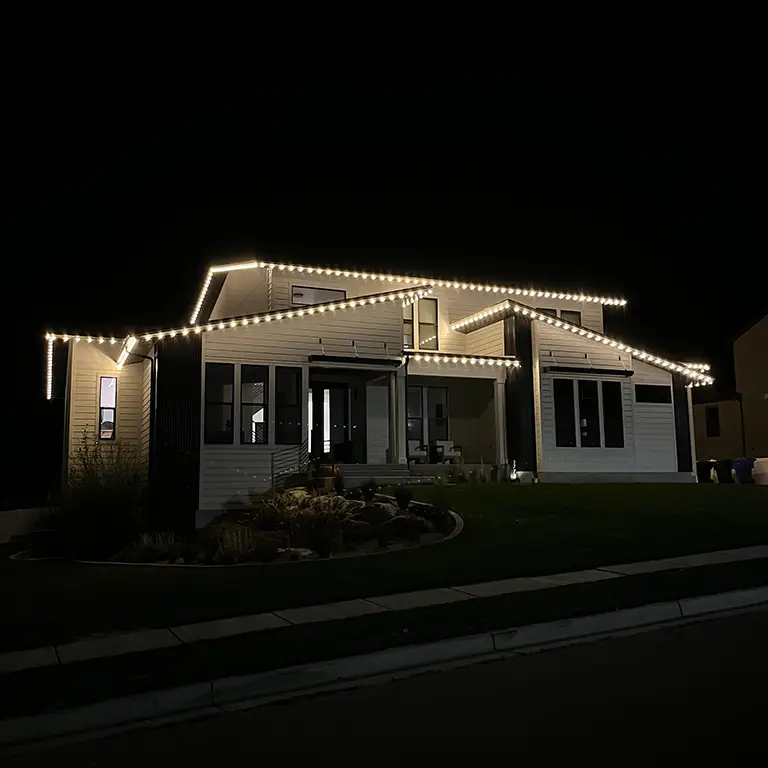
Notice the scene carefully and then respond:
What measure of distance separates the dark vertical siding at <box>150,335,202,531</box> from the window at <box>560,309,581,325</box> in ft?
43.9

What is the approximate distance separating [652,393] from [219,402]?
43.2 ft

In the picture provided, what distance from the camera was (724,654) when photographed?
22.4 feet

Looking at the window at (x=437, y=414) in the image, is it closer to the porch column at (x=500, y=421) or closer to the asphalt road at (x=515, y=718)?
the porch column at (x=500, y=421)

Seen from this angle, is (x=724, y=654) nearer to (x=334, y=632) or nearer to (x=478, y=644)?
(x=478, y=644)

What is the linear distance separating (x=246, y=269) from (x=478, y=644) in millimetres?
17080

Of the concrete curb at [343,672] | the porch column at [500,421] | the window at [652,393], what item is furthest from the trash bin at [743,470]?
the concrete curb at [343,672]

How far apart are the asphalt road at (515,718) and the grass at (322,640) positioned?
65cm

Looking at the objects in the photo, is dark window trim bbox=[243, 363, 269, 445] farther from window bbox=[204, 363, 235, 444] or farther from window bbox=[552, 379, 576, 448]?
window bbox=[552, 379, 576, 448]

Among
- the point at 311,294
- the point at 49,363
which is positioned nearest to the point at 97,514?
the point at 49,363

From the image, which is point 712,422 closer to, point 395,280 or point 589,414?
point 589,414

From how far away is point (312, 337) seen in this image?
19.4 meters

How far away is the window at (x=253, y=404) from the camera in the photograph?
18391 mm

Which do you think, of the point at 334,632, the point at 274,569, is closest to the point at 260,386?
the point at 274,569

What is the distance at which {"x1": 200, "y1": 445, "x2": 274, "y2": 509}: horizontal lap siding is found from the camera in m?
17.7
